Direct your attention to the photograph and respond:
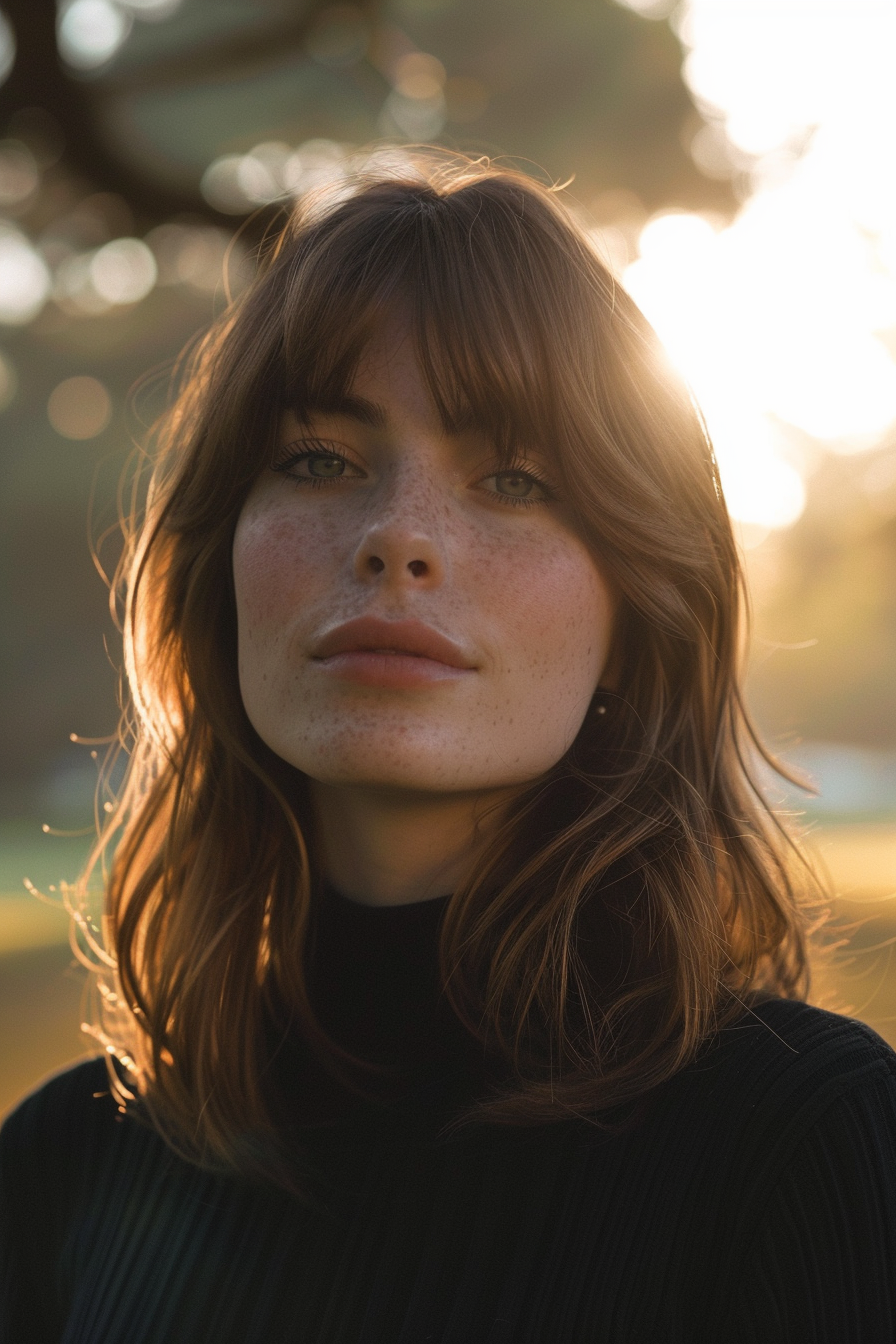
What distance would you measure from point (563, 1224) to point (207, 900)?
34.2 inches

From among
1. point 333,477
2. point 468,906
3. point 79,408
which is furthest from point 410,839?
point 79,408

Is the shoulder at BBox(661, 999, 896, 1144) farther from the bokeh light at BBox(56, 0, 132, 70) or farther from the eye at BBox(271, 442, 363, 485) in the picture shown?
the bokeh light at BBox(56, 0, 132, 70)

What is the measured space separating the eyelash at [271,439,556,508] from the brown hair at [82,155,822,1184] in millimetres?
33

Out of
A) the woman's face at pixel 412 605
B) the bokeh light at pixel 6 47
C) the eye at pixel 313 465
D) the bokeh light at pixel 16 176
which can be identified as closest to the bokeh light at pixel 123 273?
the bokeh light at pixel 16 176

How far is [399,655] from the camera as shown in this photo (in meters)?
1.60

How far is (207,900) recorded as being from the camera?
2.08 m

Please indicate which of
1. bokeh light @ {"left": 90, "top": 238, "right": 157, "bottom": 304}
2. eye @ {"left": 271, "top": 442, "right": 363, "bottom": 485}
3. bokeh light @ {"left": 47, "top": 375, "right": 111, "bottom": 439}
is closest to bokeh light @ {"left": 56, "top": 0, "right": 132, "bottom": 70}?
bokeh light @ {"left": 90, "top": 238, "right": 157, "bottom": 304}

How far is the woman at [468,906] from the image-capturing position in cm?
143

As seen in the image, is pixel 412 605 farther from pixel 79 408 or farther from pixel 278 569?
pixel 79 408

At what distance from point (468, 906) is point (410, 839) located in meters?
0.14

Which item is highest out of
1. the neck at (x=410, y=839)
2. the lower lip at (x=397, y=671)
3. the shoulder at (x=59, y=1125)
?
the lower lip at (x=397, y=671)

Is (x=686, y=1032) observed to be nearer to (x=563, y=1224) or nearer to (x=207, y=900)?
(x=563, y=1224)

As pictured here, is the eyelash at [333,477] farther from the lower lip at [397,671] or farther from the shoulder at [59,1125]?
the shoulder at [59,1125]

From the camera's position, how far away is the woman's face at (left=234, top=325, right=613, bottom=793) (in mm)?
1604
